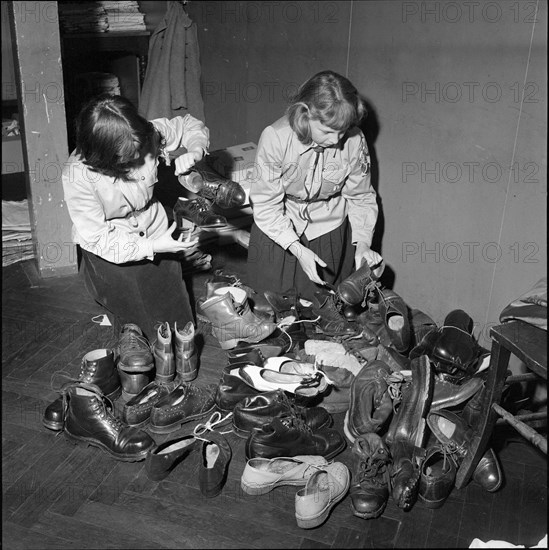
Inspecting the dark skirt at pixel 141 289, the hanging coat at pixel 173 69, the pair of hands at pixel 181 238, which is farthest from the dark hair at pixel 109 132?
the hanging coat at pixel 173 69

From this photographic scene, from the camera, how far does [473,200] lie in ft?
11.8

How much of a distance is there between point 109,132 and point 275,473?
152cm

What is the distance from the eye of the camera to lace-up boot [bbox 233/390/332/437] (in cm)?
292

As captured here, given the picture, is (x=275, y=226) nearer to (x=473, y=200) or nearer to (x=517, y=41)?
(x=473, y=200)

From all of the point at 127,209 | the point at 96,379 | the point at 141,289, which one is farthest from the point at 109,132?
the point at 96,379

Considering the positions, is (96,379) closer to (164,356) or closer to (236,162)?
(164,356)

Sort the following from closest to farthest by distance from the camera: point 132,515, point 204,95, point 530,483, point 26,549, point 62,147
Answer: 1. point 26,549
2. point 132,515
3. point 530,483
4. point 62,147
5. point 204,95

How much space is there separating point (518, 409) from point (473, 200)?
1.07 m

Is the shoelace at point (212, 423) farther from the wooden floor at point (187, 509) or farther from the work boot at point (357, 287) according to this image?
the work boot at point (357, 287)

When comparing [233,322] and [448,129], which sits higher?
[448,129]

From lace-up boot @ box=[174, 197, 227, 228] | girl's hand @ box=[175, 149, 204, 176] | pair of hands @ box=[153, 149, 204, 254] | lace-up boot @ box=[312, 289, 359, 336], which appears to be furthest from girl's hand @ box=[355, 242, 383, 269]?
lace-up boot @ box=[174, 197, 227, 228]

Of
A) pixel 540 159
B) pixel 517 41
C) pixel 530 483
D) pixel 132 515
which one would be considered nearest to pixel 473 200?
pixel 540 159

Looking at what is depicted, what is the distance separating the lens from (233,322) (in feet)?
11.5

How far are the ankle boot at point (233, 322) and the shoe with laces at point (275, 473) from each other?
0.85 meters
